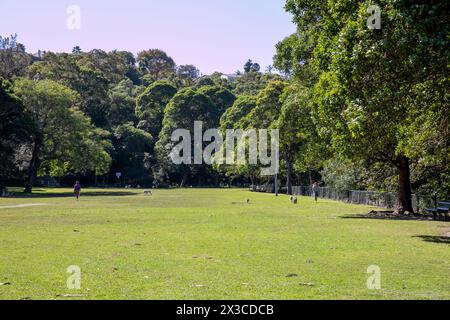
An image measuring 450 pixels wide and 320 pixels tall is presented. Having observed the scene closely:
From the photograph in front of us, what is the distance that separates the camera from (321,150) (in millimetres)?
34219

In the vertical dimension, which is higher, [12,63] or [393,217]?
[12,63]

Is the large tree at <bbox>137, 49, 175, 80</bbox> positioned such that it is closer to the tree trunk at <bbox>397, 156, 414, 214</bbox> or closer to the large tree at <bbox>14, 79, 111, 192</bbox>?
the large tree at <bbox>14, 79, 111, 192</bbox>

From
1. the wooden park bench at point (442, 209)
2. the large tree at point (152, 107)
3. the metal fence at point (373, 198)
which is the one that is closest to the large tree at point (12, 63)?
the large tree at point (152, 107)

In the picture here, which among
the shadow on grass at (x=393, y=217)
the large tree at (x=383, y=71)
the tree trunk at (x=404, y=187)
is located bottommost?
the shadow on grass at (x=393, y=217)

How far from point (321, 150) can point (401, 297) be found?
84.5ft

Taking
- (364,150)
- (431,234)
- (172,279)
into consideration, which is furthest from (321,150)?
(172,279)

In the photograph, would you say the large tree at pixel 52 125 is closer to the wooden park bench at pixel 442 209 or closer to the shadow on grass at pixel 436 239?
the wooden park bench at pixel 442 209

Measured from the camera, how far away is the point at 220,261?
12594mm

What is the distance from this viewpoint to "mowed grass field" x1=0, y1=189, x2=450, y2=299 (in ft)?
30.1

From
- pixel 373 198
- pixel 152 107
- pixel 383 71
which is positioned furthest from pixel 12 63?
pixel 383 71

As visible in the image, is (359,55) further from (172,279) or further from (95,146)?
(95,146)

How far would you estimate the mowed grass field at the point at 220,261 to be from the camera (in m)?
9.17

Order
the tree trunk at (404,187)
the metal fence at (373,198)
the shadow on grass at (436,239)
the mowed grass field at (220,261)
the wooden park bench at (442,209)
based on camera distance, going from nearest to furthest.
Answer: the mowed grass field at (220,261), the shadow on grass at (436,239), the wooden park bench at (442,209), the tree trunk at (404,187), the metal fence at (373,198)

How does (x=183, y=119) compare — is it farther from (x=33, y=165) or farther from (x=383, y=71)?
(x=383, y=71)
